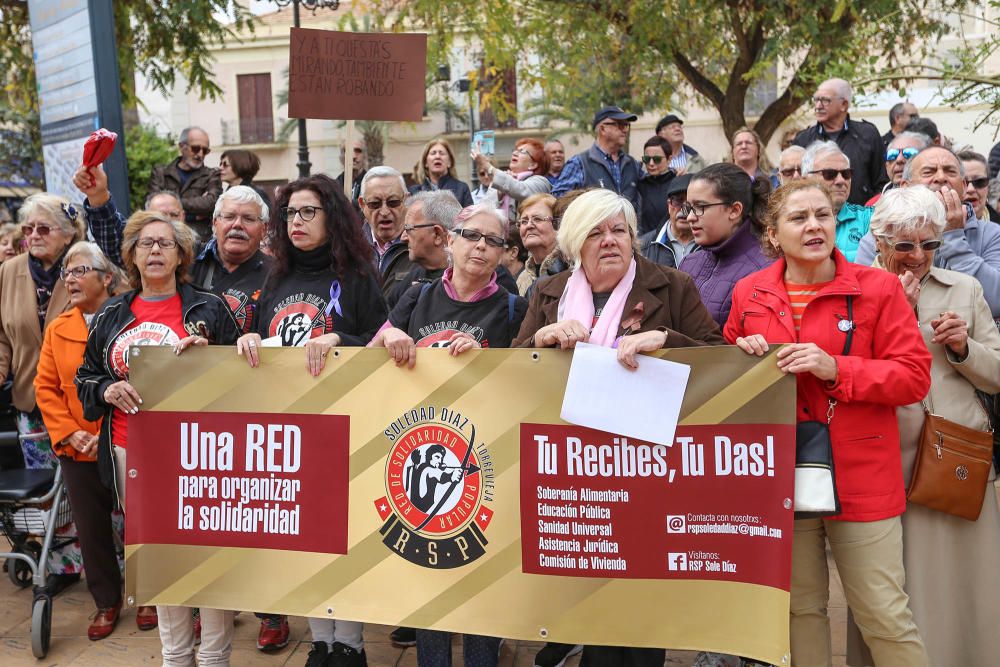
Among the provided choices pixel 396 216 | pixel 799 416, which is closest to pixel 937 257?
pixel 799 416

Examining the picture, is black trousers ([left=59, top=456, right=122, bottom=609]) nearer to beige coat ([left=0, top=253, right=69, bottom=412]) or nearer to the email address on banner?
beige coat ([left=0, top=253, right=69, bottom=412])

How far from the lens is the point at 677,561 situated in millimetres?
3457

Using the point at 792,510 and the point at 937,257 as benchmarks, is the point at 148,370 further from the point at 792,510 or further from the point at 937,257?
the point at 937,257

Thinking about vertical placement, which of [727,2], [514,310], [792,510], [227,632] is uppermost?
[727,2]

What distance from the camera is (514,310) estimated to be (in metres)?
4.03

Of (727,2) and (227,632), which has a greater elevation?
(727,2)

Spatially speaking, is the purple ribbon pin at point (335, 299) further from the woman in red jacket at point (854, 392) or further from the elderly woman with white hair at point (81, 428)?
the woman in red jacket at point (854, 392)

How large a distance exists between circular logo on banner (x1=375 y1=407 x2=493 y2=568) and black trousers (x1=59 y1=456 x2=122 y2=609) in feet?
6.82

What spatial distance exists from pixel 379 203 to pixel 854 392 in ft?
10.3

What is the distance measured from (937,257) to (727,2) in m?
10.00

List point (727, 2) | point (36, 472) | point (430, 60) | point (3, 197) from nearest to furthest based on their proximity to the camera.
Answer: point (36, 472) < point (727, 2) < point (430, 60) < point (3, 197)

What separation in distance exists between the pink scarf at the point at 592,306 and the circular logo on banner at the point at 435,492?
56 cm

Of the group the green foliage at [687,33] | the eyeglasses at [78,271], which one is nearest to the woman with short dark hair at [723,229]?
the eyeglasses at [78,271]

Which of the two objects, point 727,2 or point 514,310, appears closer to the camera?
point 514,310
